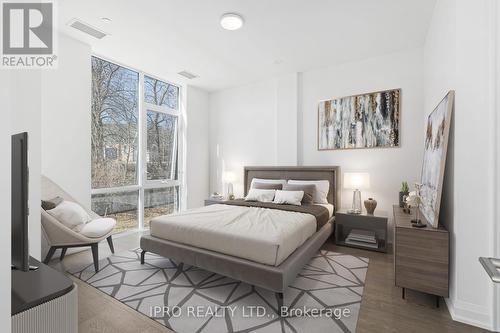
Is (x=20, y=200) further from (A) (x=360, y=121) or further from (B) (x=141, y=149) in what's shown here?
(A) (x=360, y=121)

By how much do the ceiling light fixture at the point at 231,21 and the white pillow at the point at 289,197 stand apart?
2503 mm

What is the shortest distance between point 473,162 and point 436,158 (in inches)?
20.0

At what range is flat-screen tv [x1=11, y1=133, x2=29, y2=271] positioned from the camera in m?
0.95

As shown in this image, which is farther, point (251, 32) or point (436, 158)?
point (251, 32)

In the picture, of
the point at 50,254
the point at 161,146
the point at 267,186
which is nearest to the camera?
the point at 50,254

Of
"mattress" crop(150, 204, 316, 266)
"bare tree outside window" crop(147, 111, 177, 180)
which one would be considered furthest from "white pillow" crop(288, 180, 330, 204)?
"bare tree outside window" crop(147, 111, 177, 180)

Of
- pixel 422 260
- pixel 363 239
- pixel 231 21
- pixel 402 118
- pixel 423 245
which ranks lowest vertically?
pixel 363 239

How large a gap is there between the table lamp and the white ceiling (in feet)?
6.38

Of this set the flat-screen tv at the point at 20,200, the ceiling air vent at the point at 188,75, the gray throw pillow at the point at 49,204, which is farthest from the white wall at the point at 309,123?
the flat-screen tv at the point at 20,200

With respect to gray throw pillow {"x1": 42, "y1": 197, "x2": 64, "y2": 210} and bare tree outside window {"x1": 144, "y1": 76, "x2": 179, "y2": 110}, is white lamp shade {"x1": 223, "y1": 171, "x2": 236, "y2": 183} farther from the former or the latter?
gray throw pillow {"x1": 42, "y1": 197, "x2": 64, "y2": 210}

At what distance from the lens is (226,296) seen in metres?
2.25

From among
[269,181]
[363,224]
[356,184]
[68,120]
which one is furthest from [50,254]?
[356,184]

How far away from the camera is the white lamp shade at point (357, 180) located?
3.71m

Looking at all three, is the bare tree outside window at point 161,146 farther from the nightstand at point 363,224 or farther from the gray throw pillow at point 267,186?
the nightstand at point 363,224
